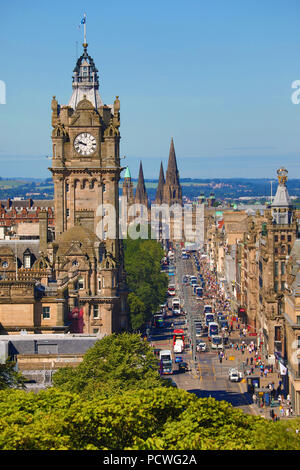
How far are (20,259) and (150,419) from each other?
70191 millimetres

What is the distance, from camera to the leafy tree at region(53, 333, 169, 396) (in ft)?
260

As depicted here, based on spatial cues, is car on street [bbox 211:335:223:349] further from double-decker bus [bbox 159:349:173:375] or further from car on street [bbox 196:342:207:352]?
double-decker bus [bbox 159:349:173:375]

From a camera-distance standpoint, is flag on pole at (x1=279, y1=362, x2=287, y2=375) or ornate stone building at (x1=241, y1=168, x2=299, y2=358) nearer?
flag on pole at (x1=279, y1=362, x2=287, y2=375)

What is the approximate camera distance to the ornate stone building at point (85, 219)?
116m

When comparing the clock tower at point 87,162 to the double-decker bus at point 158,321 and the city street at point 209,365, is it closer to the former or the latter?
the city street at point 209,365

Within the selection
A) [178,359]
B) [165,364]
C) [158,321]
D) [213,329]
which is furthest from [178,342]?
[158,321]

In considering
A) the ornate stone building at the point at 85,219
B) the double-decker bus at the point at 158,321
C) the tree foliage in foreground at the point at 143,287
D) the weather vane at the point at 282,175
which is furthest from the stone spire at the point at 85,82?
the double-decker bus at the point at 158,321

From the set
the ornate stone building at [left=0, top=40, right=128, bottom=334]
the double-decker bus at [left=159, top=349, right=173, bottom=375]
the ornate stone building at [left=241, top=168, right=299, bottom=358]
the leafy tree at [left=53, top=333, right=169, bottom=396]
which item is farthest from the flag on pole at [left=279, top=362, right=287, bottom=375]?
the leafy tree at [left=53, top=333, right=169, bottom=396]

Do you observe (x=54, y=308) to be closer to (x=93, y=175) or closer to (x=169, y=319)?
(x=93, y=175)

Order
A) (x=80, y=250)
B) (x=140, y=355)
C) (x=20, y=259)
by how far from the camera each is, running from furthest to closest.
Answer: (x=20, y=259)
(x=80, y=250)
(x=140, y=355)

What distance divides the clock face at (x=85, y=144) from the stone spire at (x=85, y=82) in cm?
495

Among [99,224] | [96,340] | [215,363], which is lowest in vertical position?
[215,363]

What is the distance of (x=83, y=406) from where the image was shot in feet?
200
